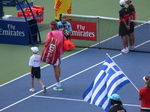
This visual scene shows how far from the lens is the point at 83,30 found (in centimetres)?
1942

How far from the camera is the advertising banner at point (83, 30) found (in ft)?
63.1

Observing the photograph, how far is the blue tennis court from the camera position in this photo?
46.0ft

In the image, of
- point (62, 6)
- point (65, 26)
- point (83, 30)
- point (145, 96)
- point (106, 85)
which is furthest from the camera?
point (62, 6)

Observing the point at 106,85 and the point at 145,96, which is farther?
the point at 106,85

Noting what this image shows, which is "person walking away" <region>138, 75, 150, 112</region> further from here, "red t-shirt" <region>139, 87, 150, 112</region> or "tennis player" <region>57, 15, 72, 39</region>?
"tennis player" <region>57, 15, 72, 39</region>

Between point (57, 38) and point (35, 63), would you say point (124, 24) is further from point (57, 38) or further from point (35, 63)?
point (35, 63)

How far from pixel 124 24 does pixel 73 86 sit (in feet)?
12.9

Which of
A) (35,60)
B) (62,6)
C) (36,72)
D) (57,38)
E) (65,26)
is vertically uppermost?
(57,38)

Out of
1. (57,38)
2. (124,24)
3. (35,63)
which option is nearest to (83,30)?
(124,24)

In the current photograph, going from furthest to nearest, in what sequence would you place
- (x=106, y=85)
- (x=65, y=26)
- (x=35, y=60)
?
(x=65, y=26) < (x=35, y=60) < (x=106, y=85)

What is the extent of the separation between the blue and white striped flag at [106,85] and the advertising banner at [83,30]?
24.0 feet

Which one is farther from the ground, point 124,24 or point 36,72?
point 124,24

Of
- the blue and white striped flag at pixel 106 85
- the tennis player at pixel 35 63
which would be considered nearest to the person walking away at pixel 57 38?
the tennis player at pixel 35 63

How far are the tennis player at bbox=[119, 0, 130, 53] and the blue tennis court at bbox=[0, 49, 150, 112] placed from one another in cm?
45
